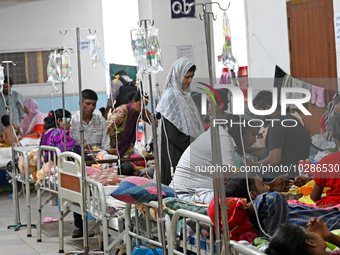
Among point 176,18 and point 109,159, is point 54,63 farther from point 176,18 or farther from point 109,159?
point 176,18

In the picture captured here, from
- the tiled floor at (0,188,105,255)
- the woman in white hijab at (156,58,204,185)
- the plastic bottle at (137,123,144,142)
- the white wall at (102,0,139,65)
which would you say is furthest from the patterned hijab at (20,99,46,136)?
the woman in white hijab at (156,58,204,185)

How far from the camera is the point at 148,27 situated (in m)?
2.70

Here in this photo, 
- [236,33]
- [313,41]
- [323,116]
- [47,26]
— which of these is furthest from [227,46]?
[47,26]

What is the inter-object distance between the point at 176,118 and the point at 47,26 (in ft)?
19.5

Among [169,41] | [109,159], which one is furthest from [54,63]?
[169,41]

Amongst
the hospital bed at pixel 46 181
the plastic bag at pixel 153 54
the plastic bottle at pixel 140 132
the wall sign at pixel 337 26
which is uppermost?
the wall sign at pixel 337 26

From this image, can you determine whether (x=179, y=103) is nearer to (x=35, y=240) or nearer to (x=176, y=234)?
(x=176, y=234)

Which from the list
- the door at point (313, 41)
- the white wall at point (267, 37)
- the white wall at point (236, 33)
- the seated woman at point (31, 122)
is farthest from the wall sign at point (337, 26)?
the seated woman at point (31, 122)

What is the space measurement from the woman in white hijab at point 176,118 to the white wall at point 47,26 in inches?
218

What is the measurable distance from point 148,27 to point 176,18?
3828 mm

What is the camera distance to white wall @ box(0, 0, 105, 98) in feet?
28.6

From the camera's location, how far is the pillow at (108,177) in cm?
383

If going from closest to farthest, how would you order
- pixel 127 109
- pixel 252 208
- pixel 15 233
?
pixel 252 208
pixel 15 233
pixel 127 109

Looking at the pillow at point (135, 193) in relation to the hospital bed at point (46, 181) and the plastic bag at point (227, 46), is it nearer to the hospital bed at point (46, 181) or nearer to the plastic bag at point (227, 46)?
the plastic bag at point (227, 46)
